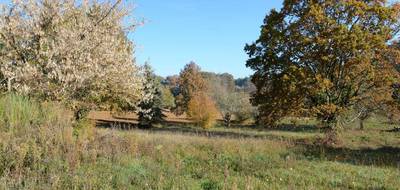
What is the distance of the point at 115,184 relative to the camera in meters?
7.22

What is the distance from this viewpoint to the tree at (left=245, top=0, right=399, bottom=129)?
23.3 meters

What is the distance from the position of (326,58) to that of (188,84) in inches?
2112

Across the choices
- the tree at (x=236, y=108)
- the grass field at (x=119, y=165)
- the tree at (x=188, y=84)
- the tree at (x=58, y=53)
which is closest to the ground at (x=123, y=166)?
the grass field at (x=119, y=165)

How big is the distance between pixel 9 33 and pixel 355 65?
1820 cm

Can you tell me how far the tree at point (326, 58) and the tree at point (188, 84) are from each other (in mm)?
47093

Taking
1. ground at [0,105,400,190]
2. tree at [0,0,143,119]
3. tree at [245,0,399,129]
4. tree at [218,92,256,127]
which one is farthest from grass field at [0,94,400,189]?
tree at [218,92,256,127]

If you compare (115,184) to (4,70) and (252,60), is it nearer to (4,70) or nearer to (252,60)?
(4,70)

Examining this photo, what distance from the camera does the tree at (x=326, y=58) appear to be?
23297mm

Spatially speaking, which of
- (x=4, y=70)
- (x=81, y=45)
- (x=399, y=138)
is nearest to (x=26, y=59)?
(x=4, y=70)

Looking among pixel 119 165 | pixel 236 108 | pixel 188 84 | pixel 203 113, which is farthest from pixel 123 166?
pixel 188 84

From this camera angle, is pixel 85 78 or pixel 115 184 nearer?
pixel 115 184

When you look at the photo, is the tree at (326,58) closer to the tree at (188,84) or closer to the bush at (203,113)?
the bush at (203,113)

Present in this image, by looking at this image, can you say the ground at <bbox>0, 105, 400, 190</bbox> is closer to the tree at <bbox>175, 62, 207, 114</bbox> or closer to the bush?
the bush

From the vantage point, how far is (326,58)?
23328 mm
